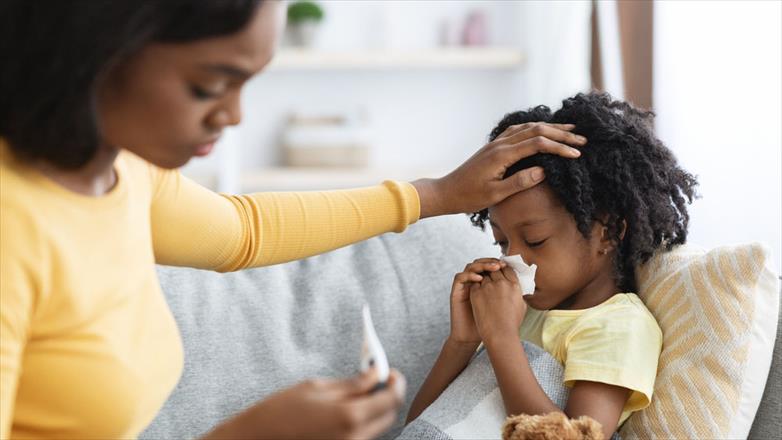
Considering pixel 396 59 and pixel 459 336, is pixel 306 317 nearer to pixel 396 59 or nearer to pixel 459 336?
pixel 459 336

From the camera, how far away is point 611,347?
4.60 feet

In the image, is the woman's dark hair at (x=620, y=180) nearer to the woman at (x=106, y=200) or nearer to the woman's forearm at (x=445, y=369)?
the woman's forearm at (x=445, y=369)

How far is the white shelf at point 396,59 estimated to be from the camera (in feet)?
13.3

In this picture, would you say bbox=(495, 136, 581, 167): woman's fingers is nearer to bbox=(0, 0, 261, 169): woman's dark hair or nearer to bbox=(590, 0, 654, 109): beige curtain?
bbox=(0, 0, 261, 169): woman's dark hair

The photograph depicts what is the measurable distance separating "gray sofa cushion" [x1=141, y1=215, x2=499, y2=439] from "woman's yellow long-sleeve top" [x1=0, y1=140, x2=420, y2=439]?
0.42 m

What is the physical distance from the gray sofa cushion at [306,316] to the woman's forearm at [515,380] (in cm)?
28

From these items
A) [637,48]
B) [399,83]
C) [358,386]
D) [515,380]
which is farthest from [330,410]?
[399,83]

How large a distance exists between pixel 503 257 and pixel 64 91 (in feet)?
2.80

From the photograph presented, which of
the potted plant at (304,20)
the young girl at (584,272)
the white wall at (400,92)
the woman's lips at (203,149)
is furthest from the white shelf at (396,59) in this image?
the woman's lips at (203,149)

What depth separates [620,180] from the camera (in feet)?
4.84

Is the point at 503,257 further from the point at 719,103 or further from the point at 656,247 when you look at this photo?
the point at 719,103

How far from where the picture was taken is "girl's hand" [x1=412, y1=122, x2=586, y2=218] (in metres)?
1.44

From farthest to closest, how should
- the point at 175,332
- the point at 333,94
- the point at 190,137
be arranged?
the point at 333,94 → the point at 175,332 → the point at 190,137

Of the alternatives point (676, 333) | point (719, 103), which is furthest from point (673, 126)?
point (676, 333)
